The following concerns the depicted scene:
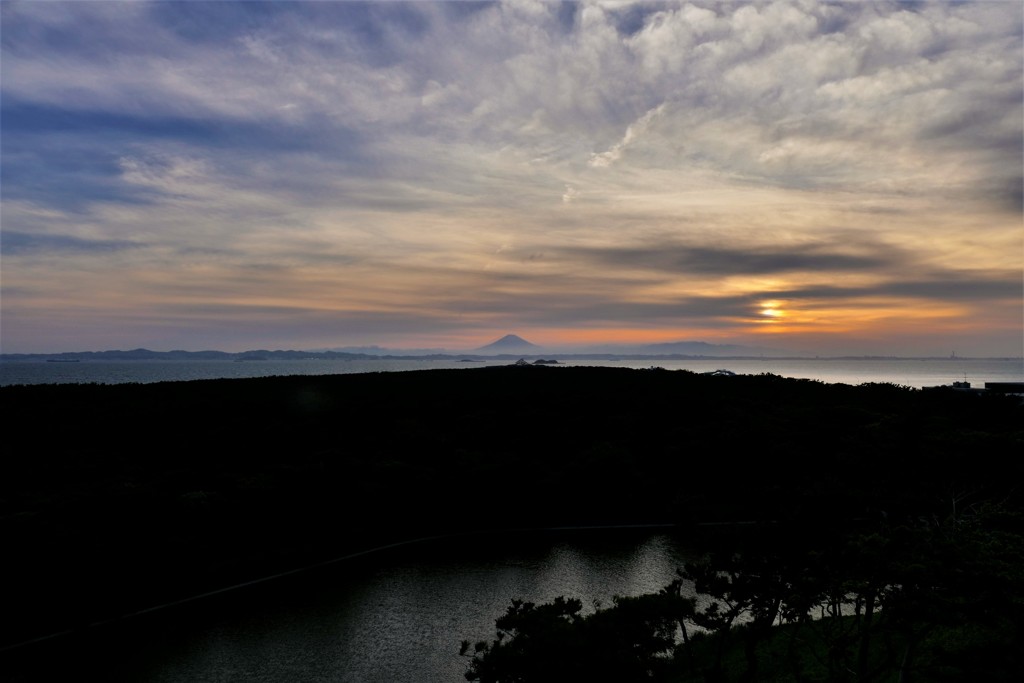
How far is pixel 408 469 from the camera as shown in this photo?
2269 inches

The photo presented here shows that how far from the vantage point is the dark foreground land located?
3547cm

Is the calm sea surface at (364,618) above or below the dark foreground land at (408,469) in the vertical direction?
below

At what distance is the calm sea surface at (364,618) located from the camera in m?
27.8

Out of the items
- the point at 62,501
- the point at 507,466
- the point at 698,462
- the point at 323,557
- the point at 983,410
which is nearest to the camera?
the point at 62,501

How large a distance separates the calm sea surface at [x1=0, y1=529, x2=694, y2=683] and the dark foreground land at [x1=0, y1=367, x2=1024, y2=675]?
3.42 m

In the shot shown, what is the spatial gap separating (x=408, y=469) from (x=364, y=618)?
24.4 m

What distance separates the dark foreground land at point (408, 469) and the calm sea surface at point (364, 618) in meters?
3.42

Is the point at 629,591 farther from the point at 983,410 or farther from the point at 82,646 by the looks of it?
the point at 983,410

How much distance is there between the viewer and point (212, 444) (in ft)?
218

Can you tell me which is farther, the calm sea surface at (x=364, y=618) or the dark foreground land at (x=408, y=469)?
the dark foreground land at (x=408, y=469)

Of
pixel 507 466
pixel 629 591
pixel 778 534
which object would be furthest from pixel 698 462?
pixel 778 534

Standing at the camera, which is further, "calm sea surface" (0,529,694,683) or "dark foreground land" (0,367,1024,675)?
"dark foreground land" (0,367,1024,675)

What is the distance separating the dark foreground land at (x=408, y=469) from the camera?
116 ft

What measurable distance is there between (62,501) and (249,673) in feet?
77.0
